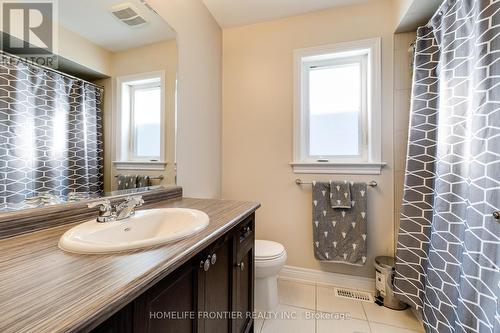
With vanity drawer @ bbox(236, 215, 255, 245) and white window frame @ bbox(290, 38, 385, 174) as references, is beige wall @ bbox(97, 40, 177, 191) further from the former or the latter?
white window frame @ bbox(290, 38, 385, 174)

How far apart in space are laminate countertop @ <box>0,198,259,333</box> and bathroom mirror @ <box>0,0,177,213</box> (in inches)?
10.4

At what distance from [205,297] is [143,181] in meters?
0.77

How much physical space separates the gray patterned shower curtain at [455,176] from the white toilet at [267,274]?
2.69 feet

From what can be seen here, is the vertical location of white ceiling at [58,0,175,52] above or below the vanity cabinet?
above

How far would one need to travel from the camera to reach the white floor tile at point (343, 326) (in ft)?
4.63

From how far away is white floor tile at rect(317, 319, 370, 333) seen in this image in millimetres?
1410

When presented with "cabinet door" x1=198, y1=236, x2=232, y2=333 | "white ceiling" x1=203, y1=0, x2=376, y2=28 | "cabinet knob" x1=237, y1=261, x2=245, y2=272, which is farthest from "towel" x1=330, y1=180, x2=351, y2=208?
"white ceiling" x1=203, y1=0, x2=376, y2=28

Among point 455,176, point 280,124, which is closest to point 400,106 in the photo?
point 455,176

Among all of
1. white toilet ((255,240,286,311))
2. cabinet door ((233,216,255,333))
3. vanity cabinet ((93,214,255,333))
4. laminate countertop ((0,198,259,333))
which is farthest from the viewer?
white toilet ((255,240,286,311))

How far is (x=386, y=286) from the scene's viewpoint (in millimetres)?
1630

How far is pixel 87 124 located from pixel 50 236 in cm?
52

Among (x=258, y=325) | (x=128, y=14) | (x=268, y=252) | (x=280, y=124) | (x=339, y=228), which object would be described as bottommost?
(x=258, y=325)

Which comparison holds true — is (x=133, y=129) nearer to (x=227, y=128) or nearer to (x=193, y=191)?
(x=193, y=191)

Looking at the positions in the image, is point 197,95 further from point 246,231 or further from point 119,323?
point 119,323
